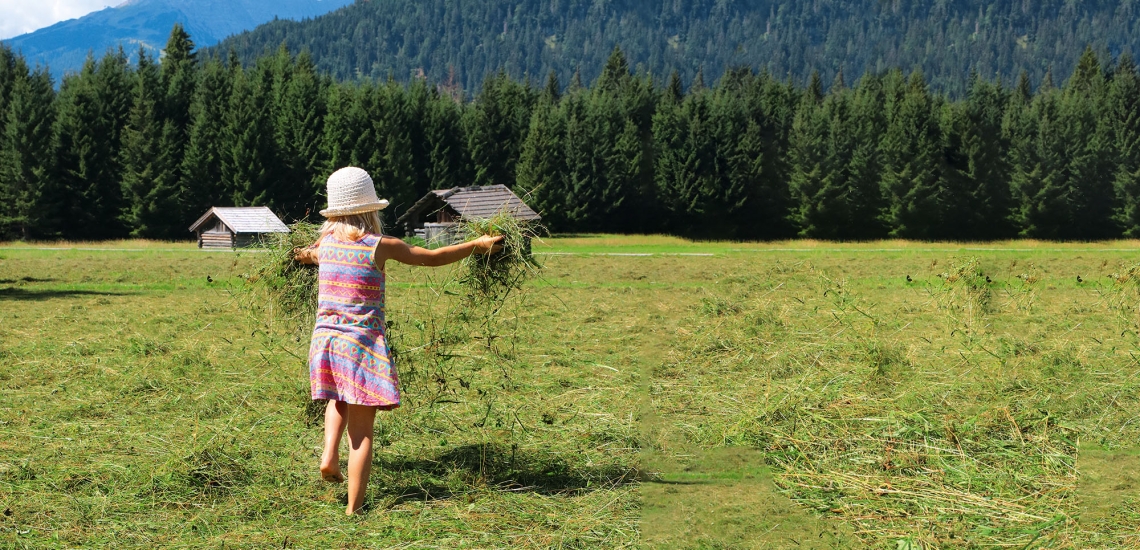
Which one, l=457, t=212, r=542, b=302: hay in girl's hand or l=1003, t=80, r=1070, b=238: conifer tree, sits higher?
l=1003, t=80, r=1070, b=238: conifer tree

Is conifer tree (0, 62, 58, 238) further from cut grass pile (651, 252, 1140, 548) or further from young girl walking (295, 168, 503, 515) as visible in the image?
young girl walking (295, 168, 503, 515)

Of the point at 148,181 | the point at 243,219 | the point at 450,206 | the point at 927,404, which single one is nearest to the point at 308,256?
the point at 927,404

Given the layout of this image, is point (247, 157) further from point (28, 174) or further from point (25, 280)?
point (25, 280)

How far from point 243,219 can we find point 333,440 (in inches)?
1461

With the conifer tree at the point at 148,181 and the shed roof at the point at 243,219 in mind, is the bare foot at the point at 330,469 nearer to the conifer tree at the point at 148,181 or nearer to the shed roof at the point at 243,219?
the shed roof at the point at 243,219

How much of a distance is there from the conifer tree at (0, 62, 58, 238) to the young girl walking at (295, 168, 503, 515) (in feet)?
152

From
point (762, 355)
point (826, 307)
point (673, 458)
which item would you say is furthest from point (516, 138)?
point (673, 458)

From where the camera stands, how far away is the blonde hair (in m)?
6.21

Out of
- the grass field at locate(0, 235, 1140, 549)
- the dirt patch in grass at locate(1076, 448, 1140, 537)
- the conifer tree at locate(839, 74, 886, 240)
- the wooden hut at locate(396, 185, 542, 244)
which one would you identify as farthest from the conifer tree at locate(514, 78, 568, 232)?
the dirt patch in grass at locate(1076, 448, 1140, 537)

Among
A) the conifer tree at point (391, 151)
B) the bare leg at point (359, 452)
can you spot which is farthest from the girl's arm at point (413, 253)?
the conifer tree at point (391, 151)

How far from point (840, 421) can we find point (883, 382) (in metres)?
1.89

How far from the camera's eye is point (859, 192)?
5434cm

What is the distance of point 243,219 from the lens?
4125 centimetres

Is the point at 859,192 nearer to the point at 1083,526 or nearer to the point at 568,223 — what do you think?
the point at 568,223
